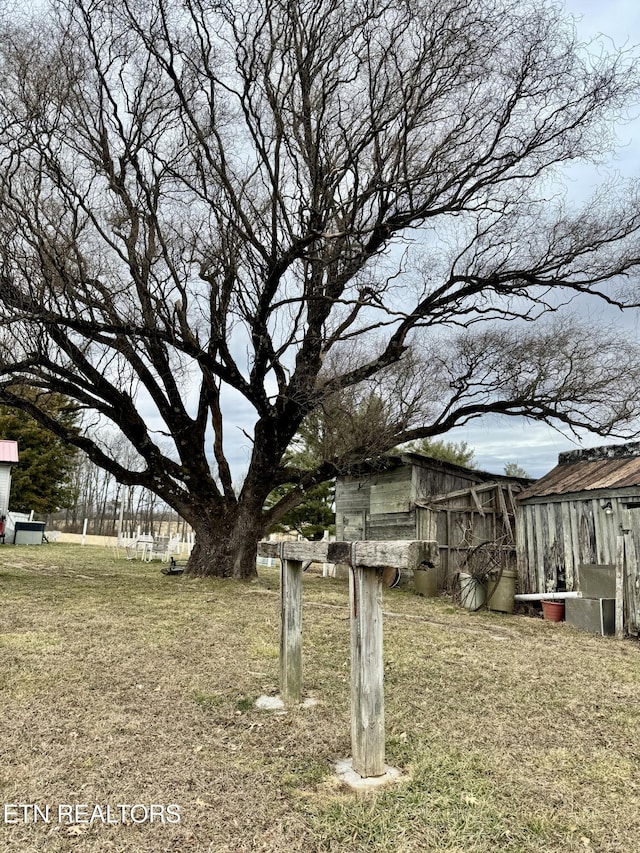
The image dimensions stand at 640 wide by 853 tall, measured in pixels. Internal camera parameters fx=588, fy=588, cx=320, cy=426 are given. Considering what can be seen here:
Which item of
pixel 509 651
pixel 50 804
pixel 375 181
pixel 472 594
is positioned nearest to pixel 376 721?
pixel 50 804

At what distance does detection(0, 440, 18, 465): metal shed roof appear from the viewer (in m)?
25.6

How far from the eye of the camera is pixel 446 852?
2.66m

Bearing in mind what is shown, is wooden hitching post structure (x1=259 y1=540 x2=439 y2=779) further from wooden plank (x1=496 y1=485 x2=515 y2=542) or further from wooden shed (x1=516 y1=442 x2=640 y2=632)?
wooden plank (x1=496 y1=485 x2=515 y2=542)

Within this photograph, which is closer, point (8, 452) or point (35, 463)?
point (8, 452)

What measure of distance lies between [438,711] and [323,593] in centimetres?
813

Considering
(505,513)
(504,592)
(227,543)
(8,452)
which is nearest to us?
(504,592)

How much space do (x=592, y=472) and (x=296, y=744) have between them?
970 centimetres

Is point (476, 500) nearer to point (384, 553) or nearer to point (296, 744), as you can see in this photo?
point (296, 744)

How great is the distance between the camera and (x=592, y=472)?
1173 cm

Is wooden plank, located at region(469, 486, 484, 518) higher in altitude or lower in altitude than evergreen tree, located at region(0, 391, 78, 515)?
lower

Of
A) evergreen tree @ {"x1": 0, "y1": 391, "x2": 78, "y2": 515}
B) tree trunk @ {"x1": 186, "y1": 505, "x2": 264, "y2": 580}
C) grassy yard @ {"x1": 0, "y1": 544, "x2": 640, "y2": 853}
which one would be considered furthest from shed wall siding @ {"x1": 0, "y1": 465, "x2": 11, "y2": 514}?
grassy yard @ {"x1": 0, "y1": 544, "x2": 640, "y2": 853}

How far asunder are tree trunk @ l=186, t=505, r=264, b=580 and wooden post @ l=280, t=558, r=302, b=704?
8551mm

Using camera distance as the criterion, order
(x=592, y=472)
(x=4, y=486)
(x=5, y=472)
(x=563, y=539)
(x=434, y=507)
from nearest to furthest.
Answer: (x=563, y=539) → (x=592, y=472) → (x=434, y=507) → (x=4, y=486) → (x=5, y=472)

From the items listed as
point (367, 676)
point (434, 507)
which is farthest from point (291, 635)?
point (434, 507)
